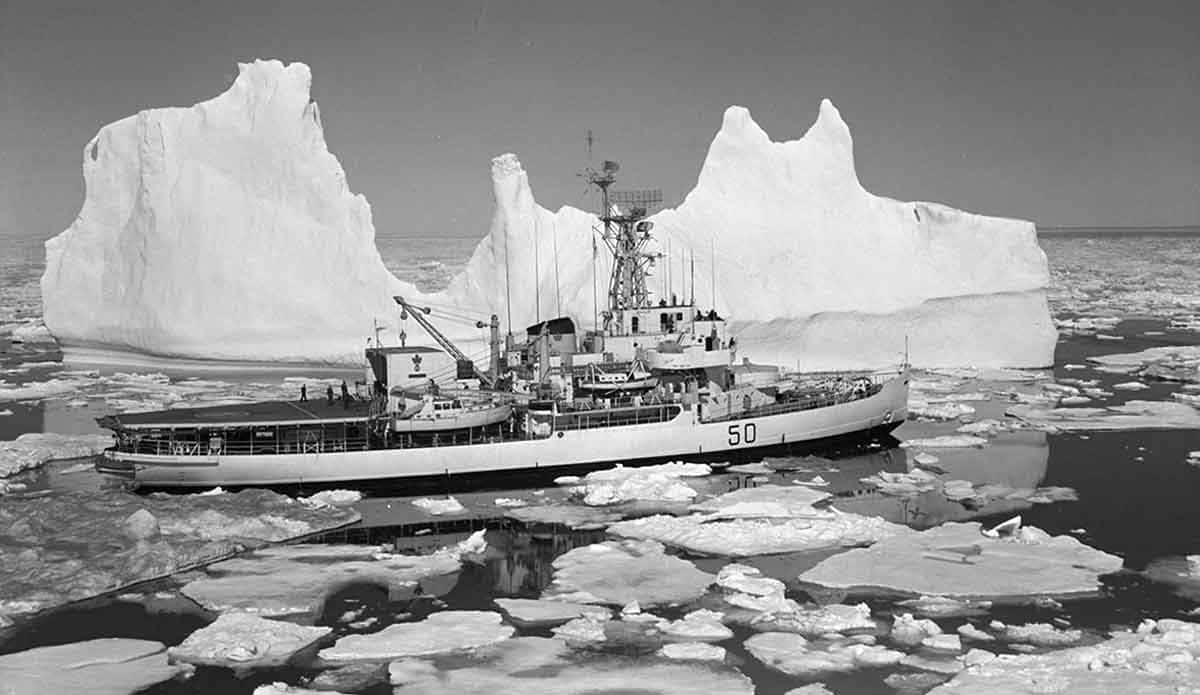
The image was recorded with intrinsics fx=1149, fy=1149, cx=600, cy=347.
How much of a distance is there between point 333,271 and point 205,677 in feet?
82.1

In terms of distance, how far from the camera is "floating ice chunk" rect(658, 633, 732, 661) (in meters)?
11.3

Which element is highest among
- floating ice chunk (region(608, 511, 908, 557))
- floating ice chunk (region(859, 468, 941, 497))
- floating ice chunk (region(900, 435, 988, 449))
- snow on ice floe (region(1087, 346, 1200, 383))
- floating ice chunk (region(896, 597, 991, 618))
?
snow on ice floe (region(1087, 346, 1200, 383))

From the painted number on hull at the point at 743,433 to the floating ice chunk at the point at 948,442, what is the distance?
3.44 metres

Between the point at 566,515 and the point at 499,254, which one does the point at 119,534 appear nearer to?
the point at 566,515

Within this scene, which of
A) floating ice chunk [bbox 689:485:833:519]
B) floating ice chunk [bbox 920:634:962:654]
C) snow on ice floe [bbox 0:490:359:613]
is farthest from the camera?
floating ice chunk [bbox 689:485:833:519]

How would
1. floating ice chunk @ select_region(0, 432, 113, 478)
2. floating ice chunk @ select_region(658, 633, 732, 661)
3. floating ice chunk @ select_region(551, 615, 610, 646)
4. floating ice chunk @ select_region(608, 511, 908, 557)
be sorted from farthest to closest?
1. floating ice chunk @ select_region(0, 432, 113, 478)
2. floating ice chunk @ select_region(608, 511, 908, 557)
3. floating ice chunk @ select_region(551, 615, 610, 646)
4. floating ice chunk @ select_region(658, 633, 732, 661)

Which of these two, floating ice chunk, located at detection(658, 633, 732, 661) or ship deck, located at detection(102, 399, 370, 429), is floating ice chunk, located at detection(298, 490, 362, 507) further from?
floating ice chunk, located at detection(658, 633, 732, 661)

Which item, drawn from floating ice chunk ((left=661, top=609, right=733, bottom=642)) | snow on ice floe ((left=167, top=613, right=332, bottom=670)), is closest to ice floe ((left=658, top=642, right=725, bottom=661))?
floating ice chunk ((left=661, top=609, right=733, bottom=642))

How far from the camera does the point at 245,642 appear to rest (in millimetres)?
11641

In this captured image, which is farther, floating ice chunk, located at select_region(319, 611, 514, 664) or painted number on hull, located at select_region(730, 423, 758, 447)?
painted number on hull, located at select_region(730, 423, 758, 447)

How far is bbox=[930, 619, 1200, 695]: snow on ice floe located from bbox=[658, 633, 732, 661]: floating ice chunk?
83.4 inches

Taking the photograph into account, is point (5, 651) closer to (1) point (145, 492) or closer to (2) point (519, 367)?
(1) point (145, 492)

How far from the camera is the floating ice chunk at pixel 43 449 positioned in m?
20.5

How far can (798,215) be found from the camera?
3312cm
